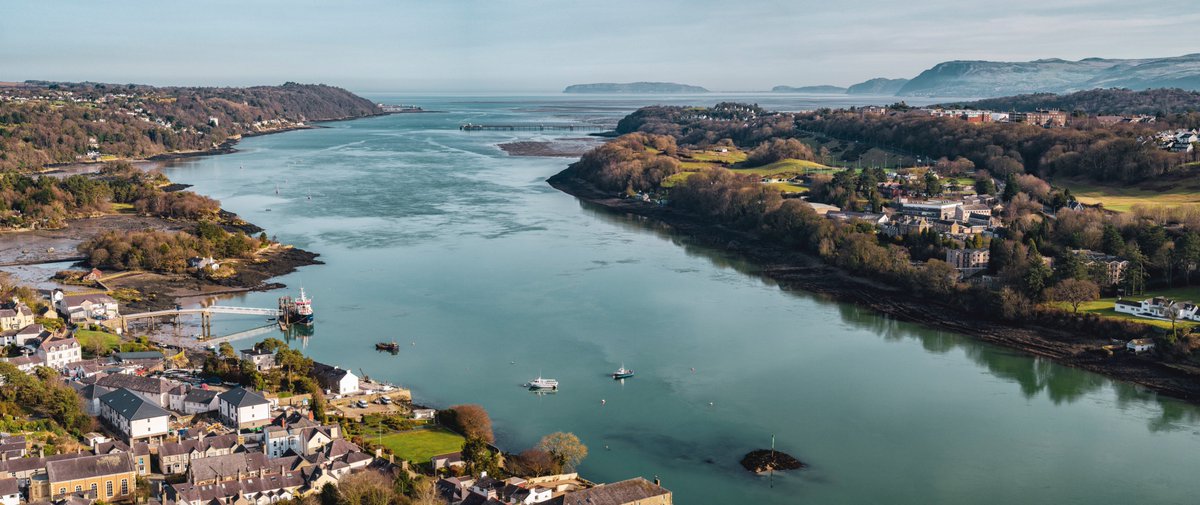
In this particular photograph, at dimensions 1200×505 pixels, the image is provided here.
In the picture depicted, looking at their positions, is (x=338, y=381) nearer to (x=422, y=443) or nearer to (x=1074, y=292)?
(x=422, y=443)

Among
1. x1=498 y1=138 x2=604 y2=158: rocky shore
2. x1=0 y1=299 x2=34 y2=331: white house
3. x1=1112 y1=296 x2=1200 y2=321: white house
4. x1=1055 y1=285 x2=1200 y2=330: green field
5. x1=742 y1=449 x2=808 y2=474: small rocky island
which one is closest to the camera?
x1=742 y1=449 x2=808 y2=474: small rocky island

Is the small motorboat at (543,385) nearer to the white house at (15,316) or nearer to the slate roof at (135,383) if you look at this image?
the slate roof at (135,383)

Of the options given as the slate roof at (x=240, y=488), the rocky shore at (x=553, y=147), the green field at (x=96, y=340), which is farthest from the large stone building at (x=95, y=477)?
the rocky shore at (x=553, y=147)

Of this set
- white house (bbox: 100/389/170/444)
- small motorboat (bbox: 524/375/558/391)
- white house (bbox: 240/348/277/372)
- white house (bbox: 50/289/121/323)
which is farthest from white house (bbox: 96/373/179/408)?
white house (bbox: 50/289/121/323)

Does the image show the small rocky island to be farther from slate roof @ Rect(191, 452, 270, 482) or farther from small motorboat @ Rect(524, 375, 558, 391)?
slate roof @ Rect(191, 452, 270, 482)

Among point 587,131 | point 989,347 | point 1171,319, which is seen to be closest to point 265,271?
point 989,347

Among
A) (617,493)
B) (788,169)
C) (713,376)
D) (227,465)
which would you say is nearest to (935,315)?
(713,376)
